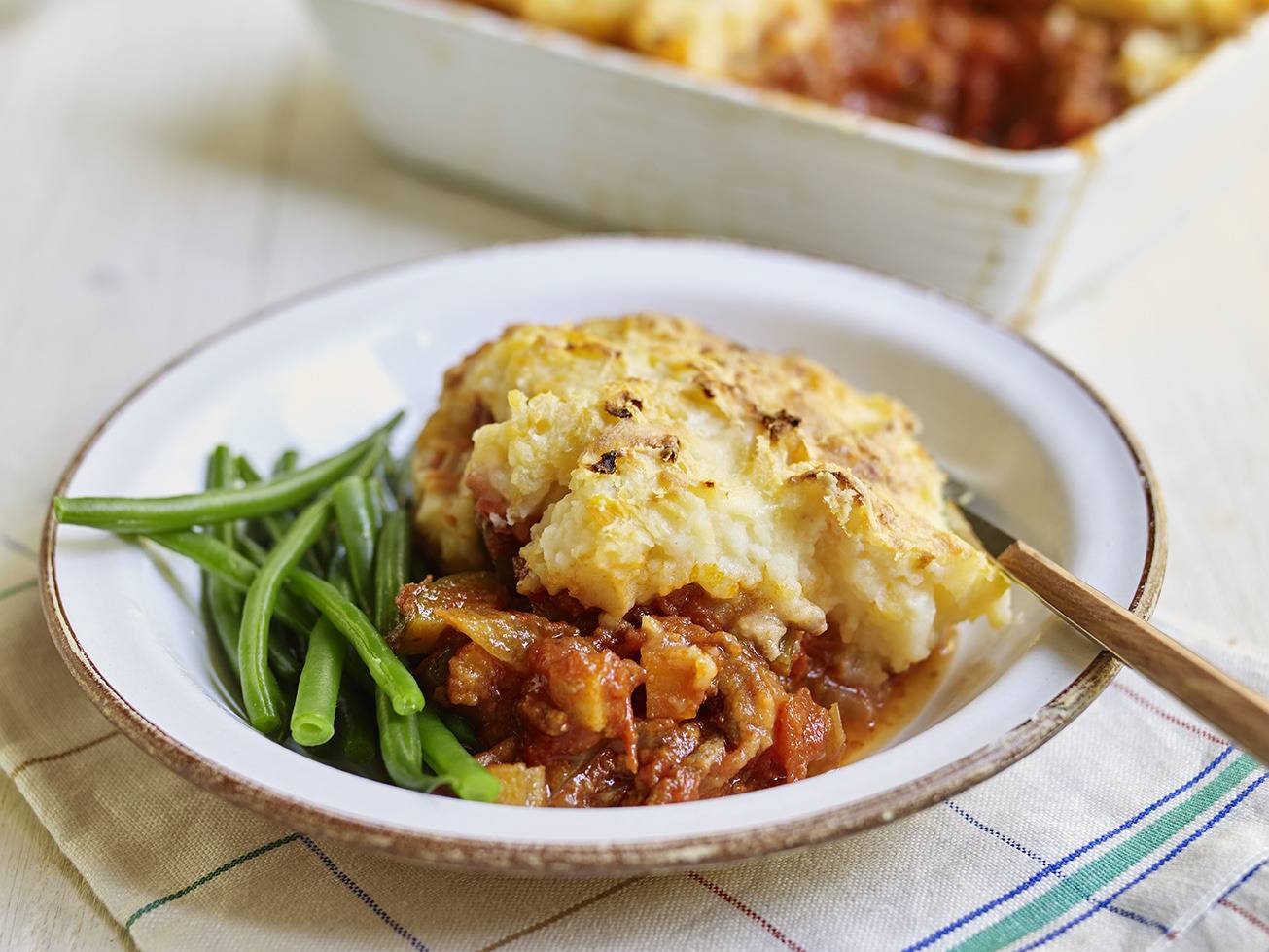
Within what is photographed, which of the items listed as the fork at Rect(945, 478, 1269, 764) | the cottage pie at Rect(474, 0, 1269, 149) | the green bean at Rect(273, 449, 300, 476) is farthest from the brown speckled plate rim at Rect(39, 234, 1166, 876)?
the cottage pie at Rect(474, 0, 1269, 149)

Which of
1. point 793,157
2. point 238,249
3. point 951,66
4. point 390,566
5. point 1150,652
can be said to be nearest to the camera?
point 1150,652

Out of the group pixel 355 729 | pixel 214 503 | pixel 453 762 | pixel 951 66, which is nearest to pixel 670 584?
pixel 453 762

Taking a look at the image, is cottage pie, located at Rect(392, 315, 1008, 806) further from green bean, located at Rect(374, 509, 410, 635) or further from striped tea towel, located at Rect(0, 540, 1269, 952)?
striped tea towel, located at Rect(0, 540, 1269, 952)

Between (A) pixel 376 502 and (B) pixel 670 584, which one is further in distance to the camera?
(A) pixel 376 502

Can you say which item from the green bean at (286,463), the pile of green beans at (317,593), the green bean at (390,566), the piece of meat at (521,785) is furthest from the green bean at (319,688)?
the green bean at (286,463)

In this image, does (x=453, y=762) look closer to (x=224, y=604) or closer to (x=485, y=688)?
(x=485, y=688)

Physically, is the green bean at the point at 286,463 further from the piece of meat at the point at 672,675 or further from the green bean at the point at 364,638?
the piece of meat at the point at 672,675

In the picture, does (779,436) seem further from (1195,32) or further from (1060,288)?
(1195,32)
